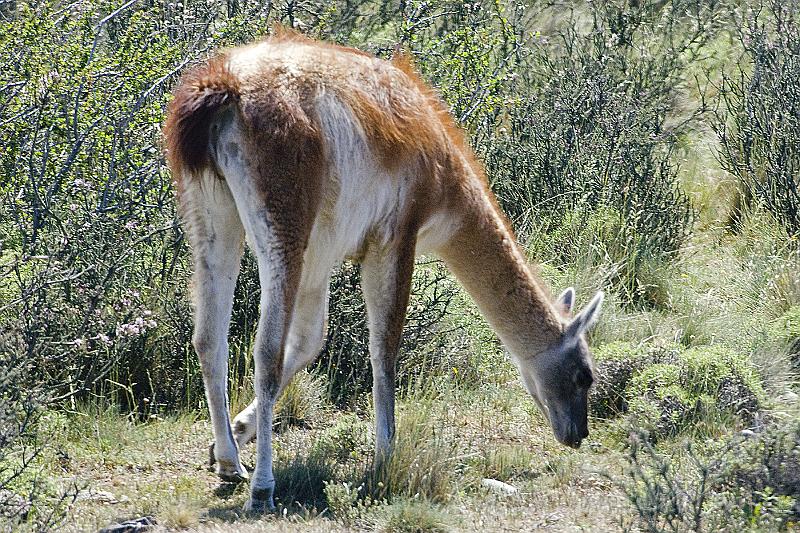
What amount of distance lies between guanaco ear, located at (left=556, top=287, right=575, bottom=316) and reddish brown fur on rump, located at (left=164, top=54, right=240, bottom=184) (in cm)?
235

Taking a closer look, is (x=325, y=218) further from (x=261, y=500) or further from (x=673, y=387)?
(x=673, y=387)

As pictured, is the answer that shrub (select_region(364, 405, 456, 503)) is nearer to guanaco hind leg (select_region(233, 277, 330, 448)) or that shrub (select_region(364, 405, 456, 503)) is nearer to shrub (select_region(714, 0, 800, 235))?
guanaco hind leg (select_region(233, 277, 330, 448))

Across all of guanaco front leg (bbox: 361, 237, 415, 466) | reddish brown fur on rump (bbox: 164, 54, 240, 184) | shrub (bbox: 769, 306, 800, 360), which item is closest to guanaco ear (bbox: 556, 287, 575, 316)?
guanaco front leg (bbox: 361, 237, 415, 466)

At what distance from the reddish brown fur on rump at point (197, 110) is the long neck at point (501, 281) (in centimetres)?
161

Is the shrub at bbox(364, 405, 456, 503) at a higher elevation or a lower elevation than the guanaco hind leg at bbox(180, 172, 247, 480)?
lower

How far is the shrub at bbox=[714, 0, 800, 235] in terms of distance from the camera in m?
9.98

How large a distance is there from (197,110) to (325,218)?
0.83 meters

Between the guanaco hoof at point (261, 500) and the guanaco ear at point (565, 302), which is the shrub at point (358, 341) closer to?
the guanaco ear at point (565, 302)

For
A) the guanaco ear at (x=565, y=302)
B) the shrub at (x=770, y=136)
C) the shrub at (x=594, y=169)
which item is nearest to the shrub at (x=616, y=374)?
the guanaco ear at (x=565, y=302)

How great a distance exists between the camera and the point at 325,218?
5.69 metres

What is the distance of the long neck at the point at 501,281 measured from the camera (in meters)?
6.43

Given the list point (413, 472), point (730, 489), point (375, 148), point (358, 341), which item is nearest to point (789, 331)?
point (730, 489)

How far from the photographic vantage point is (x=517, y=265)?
6.50m

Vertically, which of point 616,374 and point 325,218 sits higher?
point 325,218
